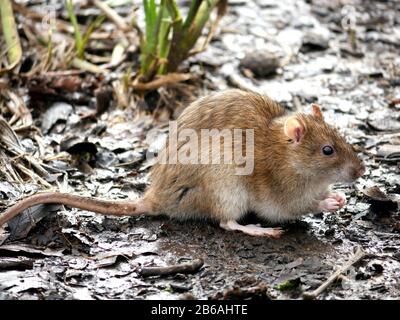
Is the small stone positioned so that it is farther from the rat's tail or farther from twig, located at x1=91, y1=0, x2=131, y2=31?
the rat's tail

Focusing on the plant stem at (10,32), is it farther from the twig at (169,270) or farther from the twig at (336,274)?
the twig at (336,274)

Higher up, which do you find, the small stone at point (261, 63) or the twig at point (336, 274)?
the small stone at point (261, 63)

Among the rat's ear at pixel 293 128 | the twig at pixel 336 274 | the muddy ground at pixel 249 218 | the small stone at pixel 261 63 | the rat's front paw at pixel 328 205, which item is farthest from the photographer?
the small stone at pixel 261 63

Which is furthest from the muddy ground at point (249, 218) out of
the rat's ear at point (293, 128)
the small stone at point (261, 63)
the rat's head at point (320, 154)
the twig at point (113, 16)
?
the twig at point (113, 16)

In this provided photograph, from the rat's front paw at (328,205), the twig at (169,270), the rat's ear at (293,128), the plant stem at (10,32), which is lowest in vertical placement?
the twig at (169,270)

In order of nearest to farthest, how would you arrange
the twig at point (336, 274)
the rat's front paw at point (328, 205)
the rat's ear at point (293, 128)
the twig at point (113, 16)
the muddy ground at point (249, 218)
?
1. the twig at point (336, 274)
2. the muddy ground at point (249, 218)
3. the rat's ear at point (293, 128)
4. the rat's front paw at point (328, 205)
5. the twig at point (113, 16)

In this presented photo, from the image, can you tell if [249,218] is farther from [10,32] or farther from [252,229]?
[10,32]
